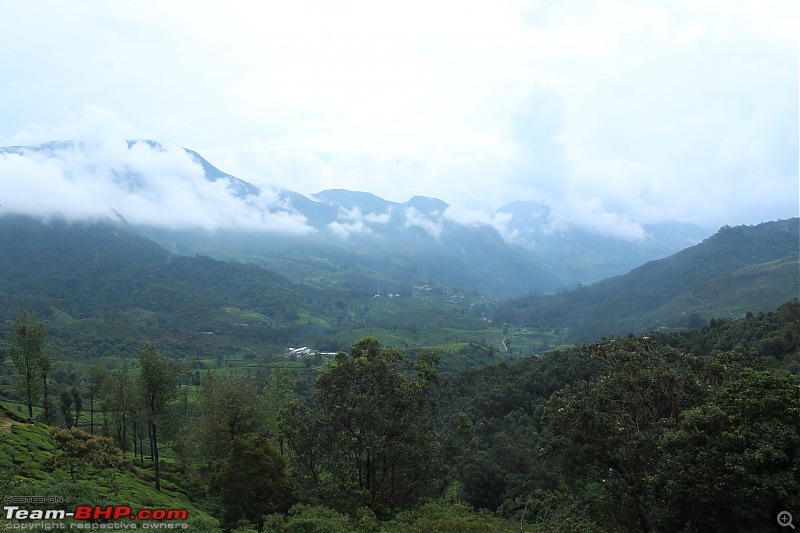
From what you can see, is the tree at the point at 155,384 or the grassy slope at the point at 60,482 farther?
the tree at the point at 155,384

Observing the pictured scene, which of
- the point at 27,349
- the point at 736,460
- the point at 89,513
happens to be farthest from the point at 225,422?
the point at 736,460

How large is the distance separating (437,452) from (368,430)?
→ 474 centimetres

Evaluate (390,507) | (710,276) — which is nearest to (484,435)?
(390,507)

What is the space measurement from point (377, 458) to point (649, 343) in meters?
16.0

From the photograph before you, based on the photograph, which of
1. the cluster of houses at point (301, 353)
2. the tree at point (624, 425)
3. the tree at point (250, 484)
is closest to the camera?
the tree at point (624, 425)

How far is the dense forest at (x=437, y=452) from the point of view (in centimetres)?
1396

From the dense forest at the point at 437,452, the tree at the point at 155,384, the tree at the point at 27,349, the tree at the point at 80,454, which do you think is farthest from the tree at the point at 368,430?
the tree at the point at 27,349

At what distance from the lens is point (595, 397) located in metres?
20.4

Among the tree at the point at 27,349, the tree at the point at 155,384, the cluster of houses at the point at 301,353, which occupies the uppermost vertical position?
the tree at the point at 27,349

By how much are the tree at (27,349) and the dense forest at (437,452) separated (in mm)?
116

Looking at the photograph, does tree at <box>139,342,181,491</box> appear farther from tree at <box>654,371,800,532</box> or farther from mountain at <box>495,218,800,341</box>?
mountain at <box>495,218,800,341</box>

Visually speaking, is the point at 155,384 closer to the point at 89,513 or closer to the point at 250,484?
the point at 250,484

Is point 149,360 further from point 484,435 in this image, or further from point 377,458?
point 484,435

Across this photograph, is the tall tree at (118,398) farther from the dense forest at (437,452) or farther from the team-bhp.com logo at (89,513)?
the team-bhp.com logo at (89,513)
